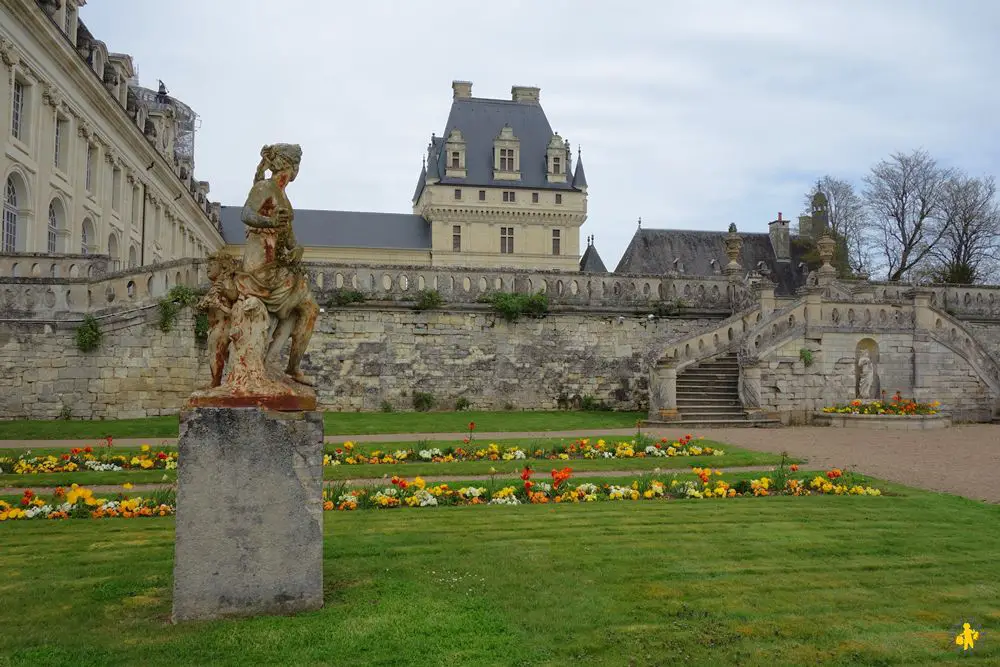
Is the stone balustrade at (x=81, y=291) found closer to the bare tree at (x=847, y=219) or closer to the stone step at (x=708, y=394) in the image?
the stone step at (x=708, y=394)

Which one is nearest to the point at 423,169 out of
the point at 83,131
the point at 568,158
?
the point at 568,158

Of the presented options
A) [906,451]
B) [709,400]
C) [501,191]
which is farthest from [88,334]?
[501,191]

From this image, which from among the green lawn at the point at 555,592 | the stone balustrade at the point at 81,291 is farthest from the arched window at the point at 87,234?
the green lawn at the point at 555,592

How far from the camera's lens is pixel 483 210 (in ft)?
190

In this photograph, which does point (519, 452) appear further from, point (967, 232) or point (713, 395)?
point (967, 232)

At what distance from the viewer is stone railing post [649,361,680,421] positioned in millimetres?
17797

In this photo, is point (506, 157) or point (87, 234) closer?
point (87, 234)

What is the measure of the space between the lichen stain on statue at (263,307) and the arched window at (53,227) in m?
25.0

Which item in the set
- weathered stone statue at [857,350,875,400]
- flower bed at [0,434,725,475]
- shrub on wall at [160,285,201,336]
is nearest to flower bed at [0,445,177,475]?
flower bed at [0,434,725,475]

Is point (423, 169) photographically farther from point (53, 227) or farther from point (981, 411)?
point (981, 411)

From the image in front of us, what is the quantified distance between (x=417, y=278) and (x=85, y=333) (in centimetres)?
765

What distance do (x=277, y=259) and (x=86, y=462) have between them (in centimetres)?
715

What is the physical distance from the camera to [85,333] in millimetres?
16781

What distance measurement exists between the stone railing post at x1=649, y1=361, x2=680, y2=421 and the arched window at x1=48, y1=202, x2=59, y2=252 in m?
21.0
